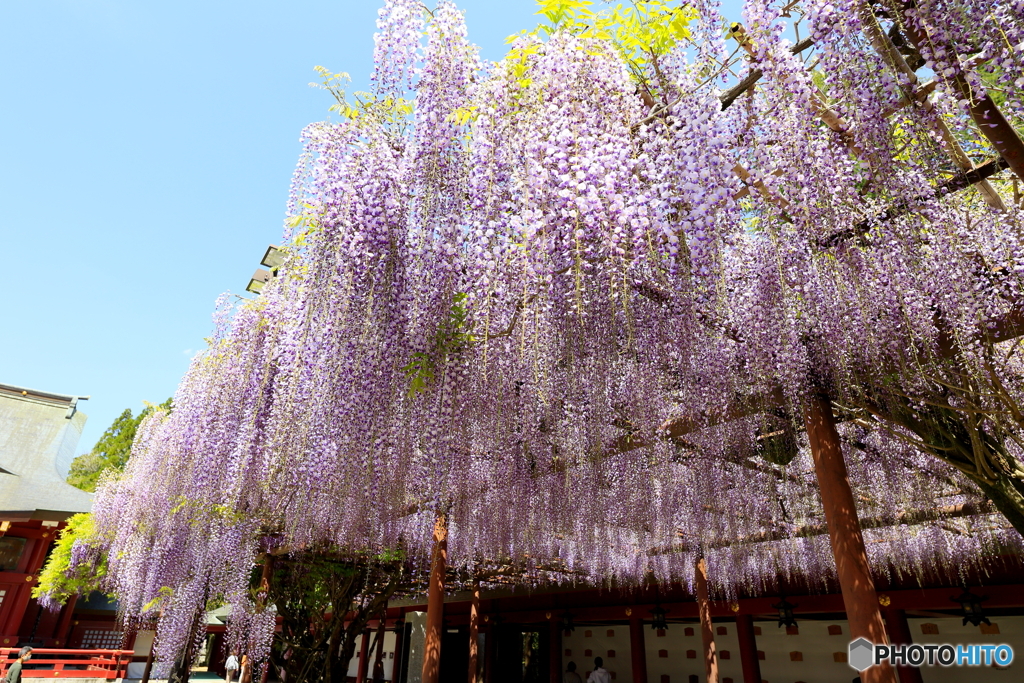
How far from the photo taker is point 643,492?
706 centimetres

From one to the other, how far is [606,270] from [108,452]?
28.6m

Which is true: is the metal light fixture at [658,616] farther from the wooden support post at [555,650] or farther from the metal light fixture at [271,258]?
the metal light fixture at [271,258]

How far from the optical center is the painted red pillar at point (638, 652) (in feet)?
36.1

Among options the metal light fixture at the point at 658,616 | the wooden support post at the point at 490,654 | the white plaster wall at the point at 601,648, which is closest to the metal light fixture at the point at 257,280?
the metal light fixture at the point at 658,616

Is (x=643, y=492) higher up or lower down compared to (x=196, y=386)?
lower down

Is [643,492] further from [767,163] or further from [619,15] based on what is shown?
[619,15]

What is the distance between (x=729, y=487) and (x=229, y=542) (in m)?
6.04

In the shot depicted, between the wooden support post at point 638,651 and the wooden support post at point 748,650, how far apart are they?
6.19 feet

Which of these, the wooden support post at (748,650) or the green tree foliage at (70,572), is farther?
the green tree foliage at (70,572)

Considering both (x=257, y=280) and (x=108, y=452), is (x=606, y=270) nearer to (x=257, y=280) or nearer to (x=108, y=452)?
(x=257, y=280)

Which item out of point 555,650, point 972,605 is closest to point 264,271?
point 555,650

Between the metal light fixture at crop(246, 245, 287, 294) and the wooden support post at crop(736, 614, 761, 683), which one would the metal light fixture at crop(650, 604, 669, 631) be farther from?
the metal light fixture at crop(246, 245, 287, 294)

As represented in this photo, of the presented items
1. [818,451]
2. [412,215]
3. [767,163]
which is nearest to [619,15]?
[767,163]

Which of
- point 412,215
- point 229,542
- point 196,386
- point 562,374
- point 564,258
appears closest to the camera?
point 564,258
